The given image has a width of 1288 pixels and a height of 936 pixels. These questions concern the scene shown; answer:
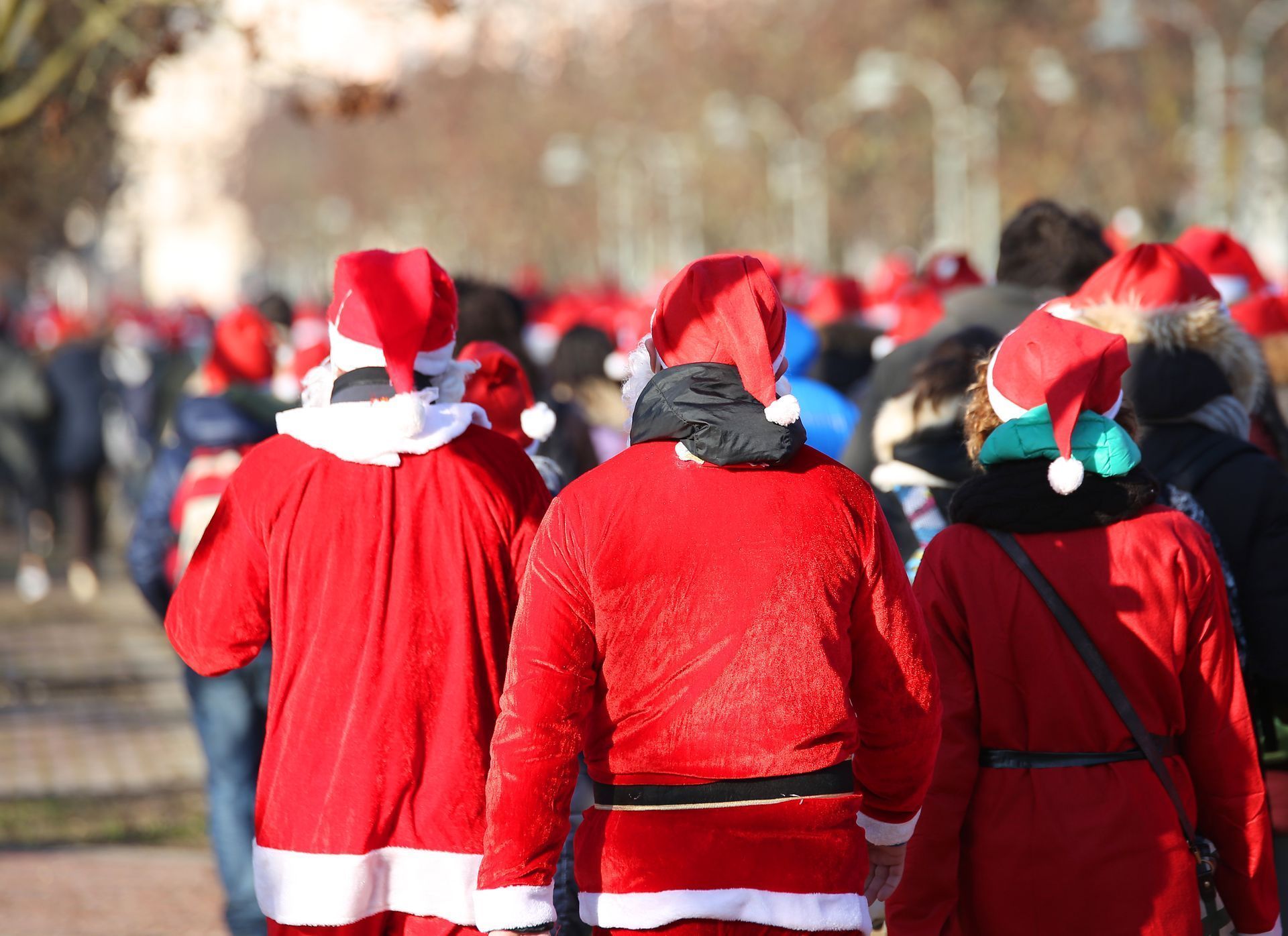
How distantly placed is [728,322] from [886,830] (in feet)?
2.93

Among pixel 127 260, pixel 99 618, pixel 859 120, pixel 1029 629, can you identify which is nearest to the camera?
pixel 1029 629

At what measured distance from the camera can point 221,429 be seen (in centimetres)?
603

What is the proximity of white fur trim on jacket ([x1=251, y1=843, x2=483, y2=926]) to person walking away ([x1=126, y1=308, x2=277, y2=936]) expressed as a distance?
2.32 meters

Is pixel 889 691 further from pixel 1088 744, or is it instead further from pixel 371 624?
pixel 371 624

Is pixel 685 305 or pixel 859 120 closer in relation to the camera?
pixel 685 305

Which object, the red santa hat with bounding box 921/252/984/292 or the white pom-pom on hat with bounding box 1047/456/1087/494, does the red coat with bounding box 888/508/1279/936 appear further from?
the red santa hat with bounding box 921/252/984/292

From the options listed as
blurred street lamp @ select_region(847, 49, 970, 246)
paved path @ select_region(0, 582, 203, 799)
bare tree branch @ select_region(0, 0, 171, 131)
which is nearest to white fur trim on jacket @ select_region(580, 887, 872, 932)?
paved path @ select_region(0, 582, 203, 799)

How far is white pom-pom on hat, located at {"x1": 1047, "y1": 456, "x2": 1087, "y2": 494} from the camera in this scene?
3279mm

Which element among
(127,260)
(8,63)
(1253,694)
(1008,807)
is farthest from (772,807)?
(127,260)

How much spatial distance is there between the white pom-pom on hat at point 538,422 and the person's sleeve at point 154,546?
1955 mm

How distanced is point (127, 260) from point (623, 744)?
9634 cm

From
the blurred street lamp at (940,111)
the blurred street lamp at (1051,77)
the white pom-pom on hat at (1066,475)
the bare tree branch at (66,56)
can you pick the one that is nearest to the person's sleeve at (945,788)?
the white pom-pom on hat at (1066,475)

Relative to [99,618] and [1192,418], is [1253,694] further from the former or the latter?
[99,618]

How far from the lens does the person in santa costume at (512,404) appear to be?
4445 millimetres
